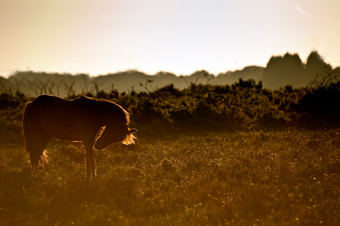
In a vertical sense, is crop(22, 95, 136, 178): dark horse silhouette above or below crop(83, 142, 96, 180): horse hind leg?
above

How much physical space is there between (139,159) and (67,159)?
283cm

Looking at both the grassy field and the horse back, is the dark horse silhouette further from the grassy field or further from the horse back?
the grassy field

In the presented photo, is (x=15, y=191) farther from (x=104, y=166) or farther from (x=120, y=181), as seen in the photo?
(x=104, y=166)

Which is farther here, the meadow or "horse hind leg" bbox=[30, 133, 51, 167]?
"horse hind leg" bbox=[30, 133, 51, 167]

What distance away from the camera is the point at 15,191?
998 cm

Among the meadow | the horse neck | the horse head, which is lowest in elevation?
the meadow

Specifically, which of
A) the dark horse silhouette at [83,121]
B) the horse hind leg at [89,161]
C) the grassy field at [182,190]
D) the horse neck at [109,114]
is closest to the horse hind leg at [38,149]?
the dark horse silhouette at [83,121]

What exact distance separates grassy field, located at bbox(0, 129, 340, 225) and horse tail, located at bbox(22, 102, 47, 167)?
461 mm

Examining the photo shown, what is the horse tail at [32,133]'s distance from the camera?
38.4 ft

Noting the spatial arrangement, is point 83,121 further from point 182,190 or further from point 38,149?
point 182,190

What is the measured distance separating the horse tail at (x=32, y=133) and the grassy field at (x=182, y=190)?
1.51ft

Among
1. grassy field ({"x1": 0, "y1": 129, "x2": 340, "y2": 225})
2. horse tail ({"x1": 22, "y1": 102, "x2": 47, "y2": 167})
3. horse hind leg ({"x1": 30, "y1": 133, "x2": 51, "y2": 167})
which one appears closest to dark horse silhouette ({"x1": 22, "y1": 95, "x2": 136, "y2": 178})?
horse tail ({"x1": 22, "y1": 102, "x2": 47, "y2": 167})

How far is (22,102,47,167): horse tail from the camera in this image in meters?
11.7

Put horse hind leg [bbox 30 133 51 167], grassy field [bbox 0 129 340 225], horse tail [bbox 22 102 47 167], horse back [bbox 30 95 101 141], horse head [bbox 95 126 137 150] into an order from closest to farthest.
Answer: grassy field [bbox 0 129 340 225]
horse head [bbox 95 126 137 150]
horse back [bbox 30 95 101 141]
horse tail [bbox 22 102 47 167]
horse hind leg [bbox 30 133 51 167]
